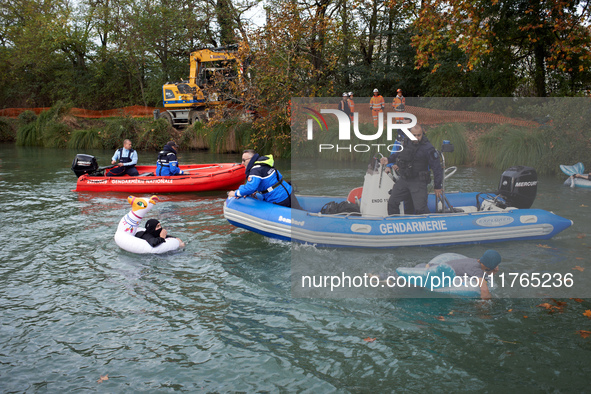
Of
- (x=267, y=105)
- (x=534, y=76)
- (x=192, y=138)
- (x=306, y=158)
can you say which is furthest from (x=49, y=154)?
(x=534, y=76)

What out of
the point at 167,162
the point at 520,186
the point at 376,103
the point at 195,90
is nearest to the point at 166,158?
the point at 167,162

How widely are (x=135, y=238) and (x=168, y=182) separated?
4.58 metres

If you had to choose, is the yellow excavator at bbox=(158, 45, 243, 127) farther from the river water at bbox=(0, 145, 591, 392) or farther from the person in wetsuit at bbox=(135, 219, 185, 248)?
the river water at bbox=(0, 145, 591, 392)

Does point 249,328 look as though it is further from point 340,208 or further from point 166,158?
point 166,158

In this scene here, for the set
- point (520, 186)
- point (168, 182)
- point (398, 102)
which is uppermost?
point (398, 102)

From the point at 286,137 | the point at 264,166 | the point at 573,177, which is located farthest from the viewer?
the point at 286,137

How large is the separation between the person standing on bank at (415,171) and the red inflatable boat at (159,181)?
5416mm

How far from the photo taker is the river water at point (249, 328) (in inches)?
154

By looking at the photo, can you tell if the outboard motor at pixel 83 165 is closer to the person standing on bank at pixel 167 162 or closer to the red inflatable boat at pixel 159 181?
the red inflatable boat at pixel 159 181

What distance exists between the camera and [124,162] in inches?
473

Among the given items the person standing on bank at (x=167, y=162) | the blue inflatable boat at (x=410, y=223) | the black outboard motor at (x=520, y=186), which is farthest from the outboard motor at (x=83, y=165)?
the black outboard motor at (x=520, y=186)

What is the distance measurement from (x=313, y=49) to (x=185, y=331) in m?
16.1

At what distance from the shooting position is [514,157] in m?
12.9

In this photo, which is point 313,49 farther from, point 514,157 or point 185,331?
point 185,331
